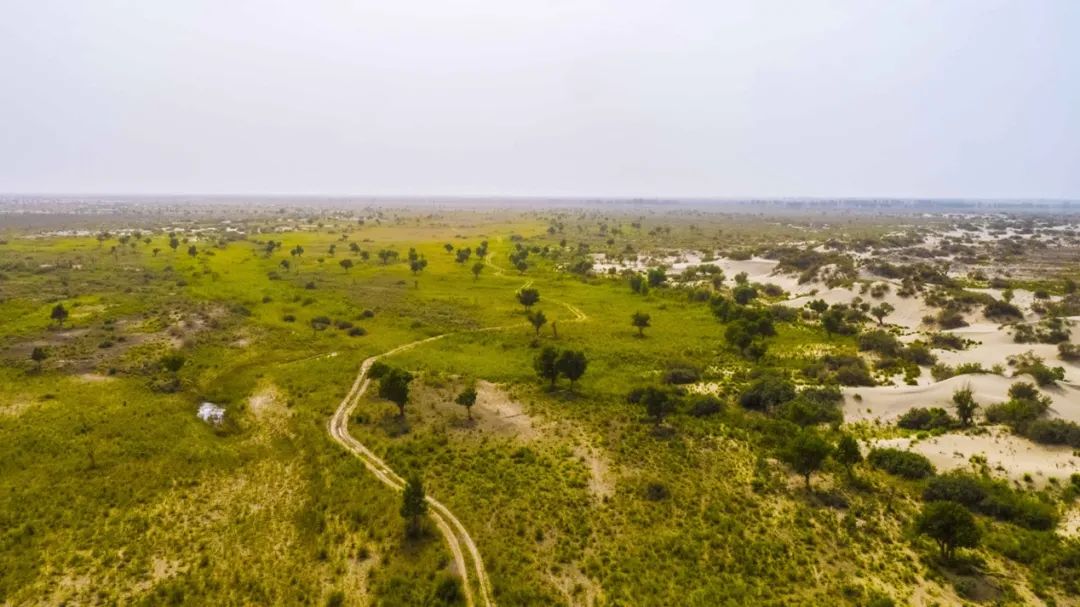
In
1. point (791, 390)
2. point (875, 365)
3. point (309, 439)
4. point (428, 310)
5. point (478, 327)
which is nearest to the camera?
point (309, 439)

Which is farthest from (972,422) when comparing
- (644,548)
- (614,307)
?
(614,307)

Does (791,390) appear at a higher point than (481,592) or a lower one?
higher

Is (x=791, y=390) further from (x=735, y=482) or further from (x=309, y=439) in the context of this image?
(x=309, y=439)

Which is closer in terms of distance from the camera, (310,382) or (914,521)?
(914,521)

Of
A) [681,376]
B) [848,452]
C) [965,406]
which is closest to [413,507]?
[848,452]

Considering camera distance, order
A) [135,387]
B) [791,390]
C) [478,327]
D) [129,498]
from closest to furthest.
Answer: [129,498] → [791,390] → [135,387] → [478,327]

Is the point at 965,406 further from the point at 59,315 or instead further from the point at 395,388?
the point at 59,315

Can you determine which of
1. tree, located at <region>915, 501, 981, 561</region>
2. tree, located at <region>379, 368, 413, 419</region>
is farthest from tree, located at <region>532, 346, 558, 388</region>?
tree, located at <region>915, 501, 981, 561</region>
